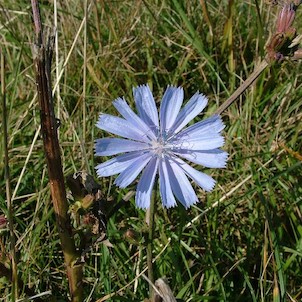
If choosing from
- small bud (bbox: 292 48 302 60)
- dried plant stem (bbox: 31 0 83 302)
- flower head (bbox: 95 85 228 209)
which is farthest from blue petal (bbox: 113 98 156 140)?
small bud (bbox: 292 48 302 60)

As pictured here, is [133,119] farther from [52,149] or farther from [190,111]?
[52,149]

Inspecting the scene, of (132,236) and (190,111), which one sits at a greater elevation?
(190,111)

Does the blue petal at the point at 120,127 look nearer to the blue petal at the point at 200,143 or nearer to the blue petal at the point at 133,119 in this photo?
the blue petal at the point at 133,119

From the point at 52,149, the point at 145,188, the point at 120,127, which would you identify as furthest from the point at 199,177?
the point at 52,149

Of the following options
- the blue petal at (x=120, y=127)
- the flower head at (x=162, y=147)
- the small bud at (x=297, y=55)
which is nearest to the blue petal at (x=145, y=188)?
the flower head at (x=162, y=147)

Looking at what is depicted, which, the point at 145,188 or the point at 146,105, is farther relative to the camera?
the point at 146,105

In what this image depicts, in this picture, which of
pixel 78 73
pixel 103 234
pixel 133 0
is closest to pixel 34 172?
pixel 78 73

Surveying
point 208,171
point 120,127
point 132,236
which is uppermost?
point 208,171

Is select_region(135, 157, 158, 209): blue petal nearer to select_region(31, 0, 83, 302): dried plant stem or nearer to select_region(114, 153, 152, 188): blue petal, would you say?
select_region(114, 153, 152, 188): blue petal
